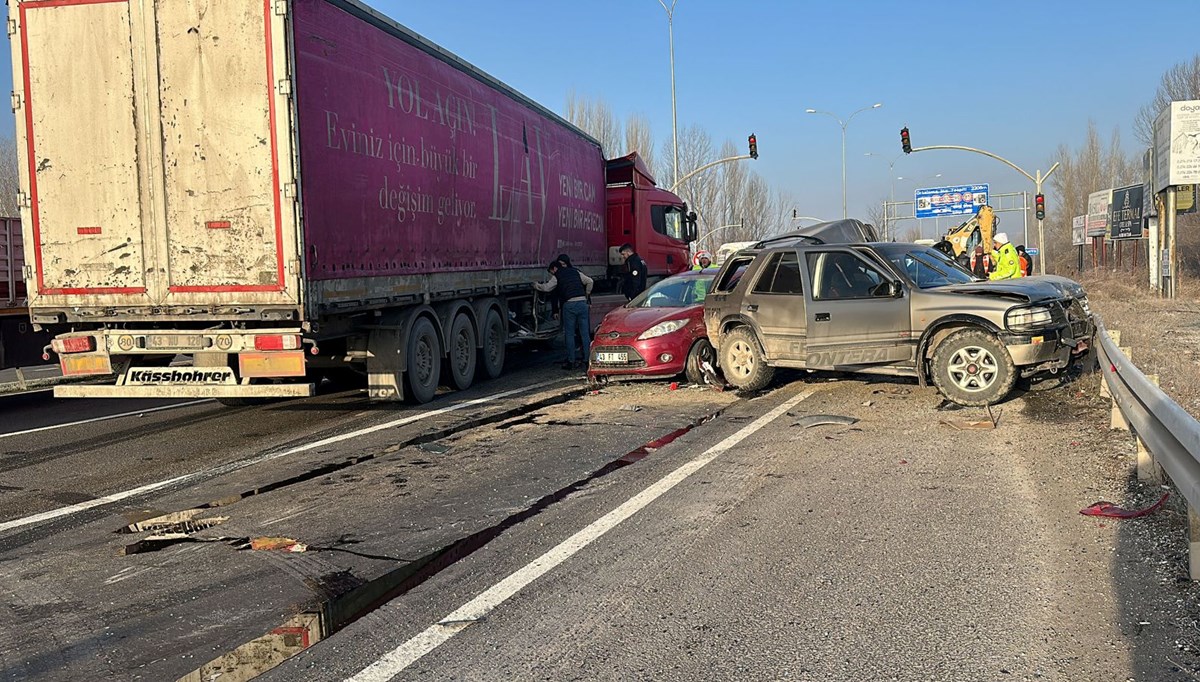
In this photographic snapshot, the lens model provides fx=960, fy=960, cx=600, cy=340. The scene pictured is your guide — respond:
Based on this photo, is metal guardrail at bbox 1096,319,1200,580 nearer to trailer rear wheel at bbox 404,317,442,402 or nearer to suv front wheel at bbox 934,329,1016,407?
suv front wheel at bbox 934,329,1016,407

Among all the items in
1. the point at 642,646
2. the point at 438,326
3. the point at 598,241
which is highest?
the point at 598,241

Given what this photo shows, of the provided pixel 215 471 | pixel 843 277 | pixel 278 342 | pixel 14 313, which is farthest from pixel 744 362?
pixel 14 313

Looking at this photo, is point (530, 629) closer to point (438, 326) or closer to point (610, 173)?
point (438, 326)

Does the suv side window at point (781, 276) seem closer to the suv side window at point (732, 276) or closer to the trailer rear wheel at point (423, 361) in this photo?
the suv side window at point (732, 276)

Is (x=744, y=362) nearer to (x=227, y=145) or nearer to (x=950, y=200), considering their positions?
(x=227, y=145)

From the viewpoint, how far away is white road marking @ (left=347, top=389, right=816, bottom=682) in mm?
3641

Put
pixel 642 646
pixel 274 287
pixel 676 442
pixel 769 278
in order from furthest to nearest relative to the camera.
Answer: pixel 769 278 < pixel 274 287 < pixel 676 442 < pixel 642 646

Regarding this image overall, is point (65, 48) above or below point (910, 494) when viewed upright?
above

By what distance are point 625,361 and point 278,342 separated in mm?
4208

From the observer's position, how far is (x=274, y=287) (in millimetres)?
8586

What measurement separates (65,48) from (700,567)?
768 cm

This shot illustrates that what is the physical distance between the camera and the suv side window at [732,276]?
11.5 meters

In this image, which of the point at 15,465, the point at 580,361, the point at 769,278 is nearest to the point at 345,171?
the point at 15,465

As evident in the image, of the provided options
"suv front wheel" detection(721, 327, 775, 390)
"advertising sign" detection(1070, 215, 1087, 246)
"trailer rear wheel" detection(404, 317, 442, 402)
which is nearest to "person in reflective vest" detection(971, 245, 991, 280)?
"suv front wheel" detection(721, 327, 775, 390)
